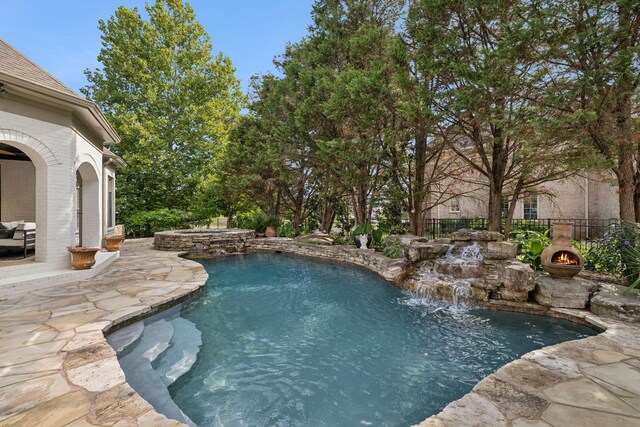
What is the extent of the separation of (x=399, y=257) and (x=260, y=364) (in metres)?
5.57

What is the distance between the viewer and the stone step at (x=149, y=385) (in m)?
2.55

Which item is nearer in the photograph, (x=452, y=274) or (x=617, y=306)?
(x=617, y=306)

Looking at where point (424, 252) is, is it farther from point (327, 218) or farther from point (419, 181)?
point (327, 218)

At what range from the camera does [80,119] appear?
21.3 ft

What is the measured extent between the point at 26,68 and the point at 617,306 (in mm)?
11332

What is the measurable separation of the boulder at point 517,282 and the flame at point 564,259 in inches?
20.8

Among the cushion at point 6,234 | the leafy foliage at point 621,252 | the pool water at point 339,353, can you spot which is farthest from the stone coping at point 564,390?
the cushion at point 6,234

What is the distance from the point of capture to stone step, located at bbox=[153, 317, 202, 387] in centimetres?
326

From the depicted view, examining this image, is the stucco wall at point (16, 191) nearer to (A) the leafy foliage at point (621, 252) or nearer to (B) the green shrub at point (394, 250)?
(B) the green shrub at point (394, 250)

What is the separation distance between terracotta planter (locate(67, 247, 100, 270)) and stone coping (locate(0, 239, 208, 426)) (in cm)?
37

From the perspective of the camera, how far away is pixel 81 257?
5848 mm

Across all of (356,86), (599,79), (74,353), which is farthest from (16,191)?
(599,79)

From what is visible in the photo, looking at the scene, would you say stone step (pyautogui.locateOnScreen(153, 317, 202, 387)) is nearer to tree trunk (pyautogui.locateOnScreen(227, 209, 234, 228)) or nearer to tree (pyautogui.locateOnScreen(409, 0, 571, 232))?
tree (pyautogui.locateOnScreen(409, 0, 571, 232))

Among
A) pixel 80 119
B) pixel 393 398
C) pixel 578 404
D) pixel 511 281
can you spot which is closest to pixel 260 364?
pixel 393 398
